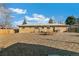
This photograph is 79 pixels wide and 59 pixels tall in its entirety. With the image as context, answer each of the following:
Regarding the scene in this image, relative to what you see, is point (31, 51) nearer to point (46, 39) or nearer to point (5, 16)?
point (46, 39)

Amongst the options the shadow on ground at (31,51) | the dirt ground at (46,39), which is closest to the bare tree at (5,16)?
the dirt ground at (46,39)

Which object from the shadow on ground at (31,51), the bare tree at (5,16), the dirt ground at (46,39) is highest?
the bare tree at (5,16)

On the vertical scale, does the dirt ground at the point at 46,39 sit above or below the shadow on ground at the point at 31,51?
above

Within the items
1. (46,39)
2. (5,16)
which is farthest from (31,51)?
(5,16)

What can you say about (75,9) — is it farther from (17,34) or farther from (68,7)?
(17,34)

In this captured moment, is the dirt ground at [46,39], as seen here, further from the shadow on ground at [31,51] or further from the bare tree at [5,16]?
the bare tree at [5,16]

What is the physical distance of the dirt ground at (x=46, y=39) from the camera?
1288cm

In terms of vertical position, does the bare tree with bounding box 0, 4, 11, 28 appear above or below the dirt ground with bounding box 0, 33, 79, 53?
above

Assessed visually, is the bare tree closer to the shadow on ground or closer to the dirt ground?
the dirt ground

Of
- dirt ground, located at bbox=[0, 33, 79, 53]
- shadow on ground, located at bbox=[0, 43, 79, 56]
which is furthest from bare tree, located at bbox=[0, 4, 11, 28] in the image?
shadow on ground, located at bbox=[0, 43, 79, 56]

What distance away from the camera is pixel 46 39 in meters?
12.9

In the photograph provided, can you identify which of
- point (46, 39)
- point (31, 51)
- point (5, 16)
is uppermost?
point (5, 16)

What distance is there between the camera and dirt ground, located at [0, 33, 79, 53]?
12.9m

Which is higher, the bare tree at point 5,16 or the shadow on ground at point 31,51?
the bare tree at point 5,16
